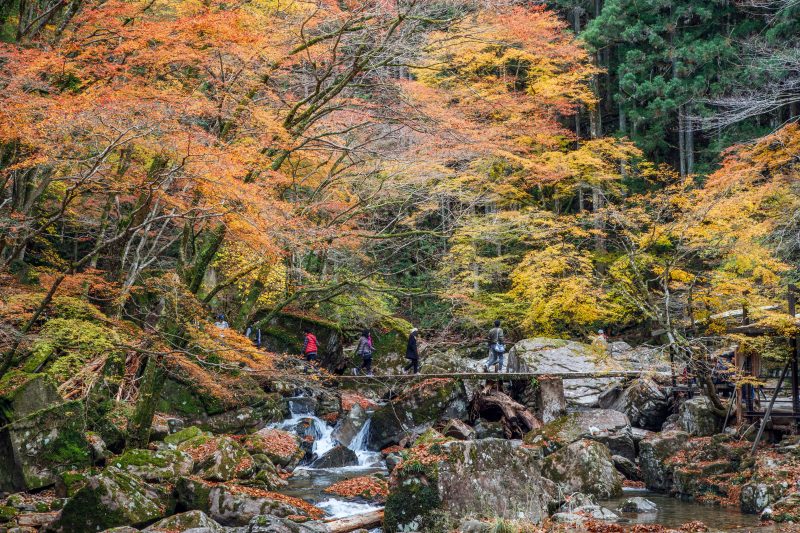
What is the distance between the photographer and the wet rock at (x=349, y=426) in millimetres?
14086

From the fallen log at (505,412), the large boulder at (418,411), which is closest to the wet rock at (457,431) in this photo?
the large boulder at (418,411)

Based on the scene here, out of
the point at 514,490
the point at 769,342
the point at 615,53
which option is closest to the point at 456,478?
the point at 514,490

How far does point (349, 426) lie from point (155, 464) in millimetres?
5698

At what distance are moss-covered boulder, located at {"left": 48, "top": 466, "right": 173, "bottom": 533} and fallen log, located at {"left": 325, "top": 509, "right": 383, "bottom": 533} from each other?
2.02 metres

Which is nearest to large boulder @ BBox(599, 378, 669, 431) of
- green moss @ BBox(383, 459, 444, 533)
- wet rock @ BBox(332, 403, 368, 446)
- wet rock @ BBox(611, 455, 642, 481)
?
wet rock @ BBox(611, 455, 642, 481)

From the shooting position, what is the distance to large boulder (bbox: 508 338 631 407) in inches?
661

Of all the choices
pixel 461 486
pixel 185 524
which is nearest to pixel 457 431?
pixel 461 486

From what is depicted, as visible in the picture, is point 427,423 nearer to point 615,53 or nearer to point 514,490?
point 514,490

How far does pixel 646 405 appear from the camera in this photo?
15.6 m

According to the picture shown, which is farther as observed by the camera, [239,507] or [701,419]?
[701,419]

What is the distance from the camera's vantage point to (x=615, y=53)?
2625 cm

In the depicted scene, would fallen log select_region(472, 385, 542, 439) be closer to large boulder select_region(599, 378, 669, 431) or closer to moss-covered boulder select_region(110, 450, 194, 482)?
large boulder select_region(599, 378, 669, 431)

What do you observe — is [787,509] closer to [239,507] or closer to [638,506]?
[638,506]

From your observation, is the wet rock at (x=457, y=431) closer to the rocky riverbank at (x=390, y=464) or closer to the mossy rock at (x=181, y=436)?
the rocky riverbank at (x=390, y=464)
